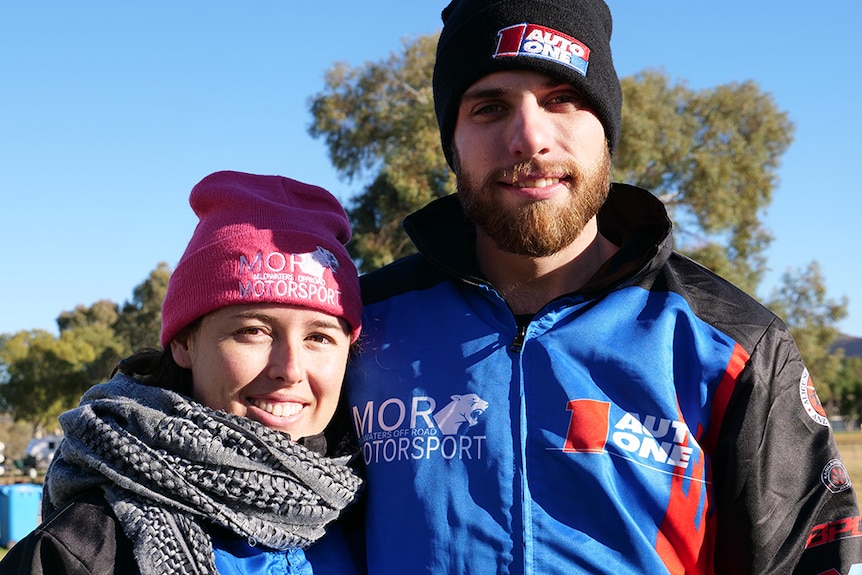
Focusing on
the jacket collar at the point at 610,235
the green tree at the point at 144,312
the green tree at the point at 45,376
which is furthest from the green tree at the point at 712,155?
the green tree at the point at 45,376

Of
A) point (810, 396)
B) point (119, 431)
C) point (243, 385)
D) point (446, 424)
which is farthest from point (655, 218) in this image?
point (119, 431)

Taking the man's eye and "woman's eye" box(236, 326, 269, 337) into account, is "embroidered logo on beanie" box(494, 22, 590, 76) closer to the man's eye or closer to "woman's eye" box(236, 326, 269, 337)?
the man's eye

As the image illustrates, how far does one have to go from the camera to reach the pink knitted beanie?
101 inches

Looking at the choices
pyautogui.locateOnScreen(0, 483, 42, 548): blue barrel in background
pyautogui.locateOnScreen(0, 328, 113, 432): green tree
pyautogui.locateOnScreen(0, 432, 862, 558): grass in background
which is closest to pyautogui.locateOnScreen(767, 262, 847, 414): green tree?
pyautogui.locateOnScreen(0, 432, 862, 558): grass in background

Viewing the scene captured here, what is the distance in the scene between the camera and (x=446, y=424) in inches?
102

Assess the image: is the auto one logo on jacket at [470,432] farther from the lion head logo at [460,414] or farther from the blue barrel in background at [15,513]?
the blue barrel in background at [15,513]

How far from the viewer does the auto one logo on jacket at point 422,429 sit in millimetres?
2561

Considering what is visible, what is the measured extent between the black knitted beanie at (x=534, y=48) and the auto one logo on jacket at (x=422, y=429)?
3.15 feet

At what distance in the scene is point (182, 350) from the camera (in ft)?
8.83

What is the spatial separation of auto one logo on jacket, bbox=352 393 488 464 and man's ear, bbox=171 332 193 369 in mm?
551

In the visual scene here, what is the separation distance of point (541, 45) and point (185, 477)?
162cm

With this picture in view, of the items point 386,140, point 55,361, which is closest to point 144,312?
point 55,361

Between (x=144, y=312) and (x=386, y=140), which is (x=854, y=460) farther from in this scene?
(x=144, y=312)

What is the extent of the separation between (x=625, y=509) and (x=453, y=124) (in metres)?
1.36
